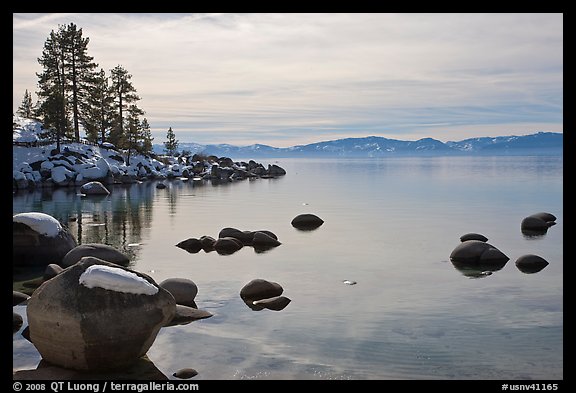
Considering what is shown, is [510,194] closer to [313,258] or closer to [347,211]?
[347,211]

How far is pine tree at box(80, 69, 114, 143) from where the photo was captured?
79.1 meters

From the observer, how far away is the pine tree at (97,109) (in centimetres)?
7912

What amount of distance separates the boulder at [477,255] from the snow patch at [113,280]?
14070 millimetres

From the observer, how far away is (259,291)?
662 inches

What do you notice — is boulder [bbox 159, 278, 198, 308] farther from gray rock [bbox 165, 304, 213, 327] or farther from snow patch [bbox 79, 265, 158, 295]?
snow patch [bbox 79, 265, 158, 295]

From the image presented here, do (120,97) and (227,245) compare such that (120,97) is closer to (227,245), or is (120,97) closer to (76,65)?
(76,65)

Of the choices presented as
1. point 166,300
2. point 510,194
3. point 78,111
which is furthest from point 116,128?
point 166,300

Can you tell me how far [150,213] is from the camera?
3966cm

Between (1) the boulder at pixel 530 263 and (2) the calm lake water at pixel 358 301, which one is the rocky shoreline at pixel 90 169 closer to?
(2) the calm lake water at pixel 358 301

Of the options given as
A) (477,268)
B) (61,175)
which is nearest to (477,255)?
(477,268)

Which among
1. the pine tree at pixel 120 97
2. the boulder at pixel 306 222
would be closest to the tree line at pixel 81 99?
the pine tree at pixel 120 97

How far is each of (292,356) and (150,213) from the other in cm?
2934

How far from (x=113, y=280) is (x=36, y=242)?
37.9 feet

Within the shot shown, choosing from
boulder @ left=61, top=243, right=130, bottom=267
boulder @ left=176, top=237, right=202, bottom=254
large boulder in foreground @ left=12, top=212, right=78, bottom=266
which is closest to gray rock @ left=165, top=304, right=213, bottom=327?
boulder @ left=61, top=243, right=130, bottom=267
